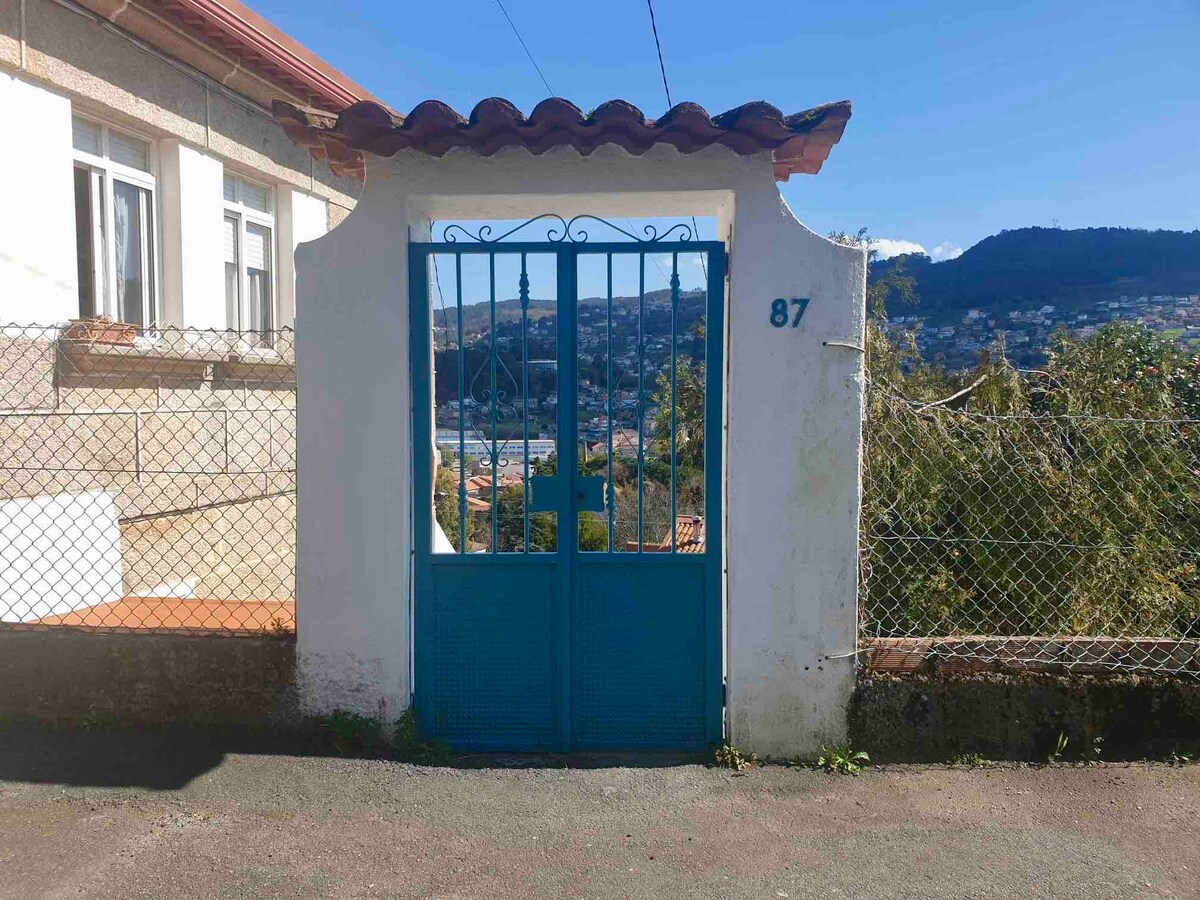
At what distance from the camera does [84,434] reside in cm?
582

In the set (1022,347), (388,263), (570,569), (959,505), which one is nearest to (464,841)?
(570,569)

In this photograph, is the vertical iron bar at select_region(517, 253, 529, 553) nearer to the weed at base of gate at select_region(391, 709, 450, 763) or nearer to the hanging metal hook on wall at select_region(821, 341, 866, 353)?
the weed at base of gate at select_region(391, 709, 450, 763)

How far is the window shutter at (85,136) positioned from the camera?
615 centimetres

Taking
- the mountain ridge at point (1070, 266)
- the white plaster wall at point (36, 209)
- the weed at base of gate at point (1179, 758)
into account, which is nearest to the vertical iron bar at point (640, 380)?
the weed at base of gate at point (1179, 758)

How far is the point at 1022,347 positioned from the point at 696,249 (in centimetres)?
643

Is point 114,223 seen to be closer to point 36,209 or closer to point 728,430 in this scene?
point 36,209

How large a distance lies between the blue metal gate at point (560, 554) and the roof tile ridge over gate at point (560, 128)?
Answer: 1.49ft

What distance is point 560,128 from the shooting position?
3793mm

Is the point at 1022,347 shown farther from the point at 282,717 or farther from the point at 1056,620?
the point at 282,717

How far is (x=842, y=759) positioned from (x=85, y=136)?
20.7ft

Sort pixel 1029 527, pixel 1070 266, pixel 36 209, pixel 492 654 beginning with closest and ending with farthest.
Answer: pixel 492 654, pixel 1029 527, pixel 36 209, pixel 1070 266

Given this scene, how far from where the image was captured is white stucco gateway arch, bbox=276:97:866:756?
13.3ft

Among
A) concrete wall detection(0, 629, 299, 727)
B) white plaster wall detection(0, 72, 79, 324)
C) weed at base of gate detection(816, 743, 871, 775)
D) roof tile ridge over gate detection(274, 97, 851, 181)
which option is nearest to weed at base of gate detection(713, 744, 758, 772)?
weed at base of gate detection(816, 743, 871, 775)

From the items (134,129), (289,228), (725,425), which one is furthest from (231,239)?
(725,425)
